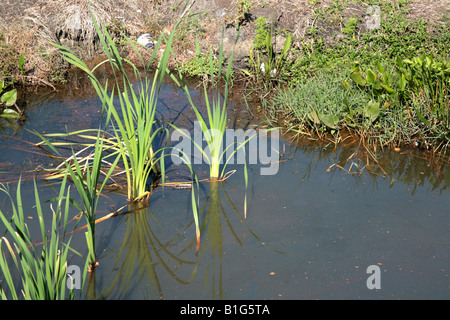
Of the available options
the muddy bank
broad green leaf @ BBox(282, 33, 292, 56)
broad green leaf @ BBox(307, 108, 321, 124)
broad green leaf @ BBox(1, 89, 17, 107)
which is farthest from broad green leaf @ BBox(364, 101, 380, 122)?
broad green leaf @ BBox(1, 89, 17, 107)

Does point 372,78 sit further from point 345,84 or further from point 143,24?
point 143,24

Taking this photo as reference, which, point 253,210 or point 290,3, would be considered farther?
point 290,3

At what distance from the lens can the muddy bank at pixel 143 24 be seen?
17.6ft

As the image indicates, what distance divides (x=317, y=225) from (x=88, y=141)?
213cm

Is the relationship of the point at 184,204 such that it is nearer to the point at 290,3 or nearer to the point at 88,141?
the point at 88,141

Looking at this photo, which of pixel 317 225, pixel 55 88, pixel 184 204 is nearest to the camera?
pixel 317 225

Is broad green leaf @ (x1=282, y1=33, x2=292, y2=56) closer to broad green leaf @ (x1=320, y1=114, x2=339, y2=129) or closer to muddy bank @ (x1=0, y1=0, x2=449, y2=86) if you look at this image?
muddy bank @ (x1=0, y1=0, x2=449, y2=86)

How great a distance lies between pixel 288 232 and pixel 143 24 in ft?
13.5

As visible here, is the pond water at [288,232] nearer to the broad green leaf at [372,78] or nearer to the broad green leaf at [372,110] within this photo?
the broad green leaf at [372,110]

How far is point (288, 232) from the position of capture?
10.0 feet

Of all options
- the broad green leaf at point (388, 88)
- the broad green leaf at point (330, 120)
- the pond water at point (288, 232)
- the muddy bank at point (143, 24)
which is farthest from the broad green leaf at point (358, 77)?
the muddy bank at point (143, 24)

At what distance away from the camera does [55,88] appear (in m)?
5.25

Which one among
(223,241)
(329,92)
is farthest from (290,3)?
(223,241)

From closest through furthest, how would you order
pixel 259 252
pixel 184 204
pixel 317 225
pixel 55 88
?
1. pixel 259 252
2. pixel 317 225
3. pixel 184 204
4. pixel 55 88
